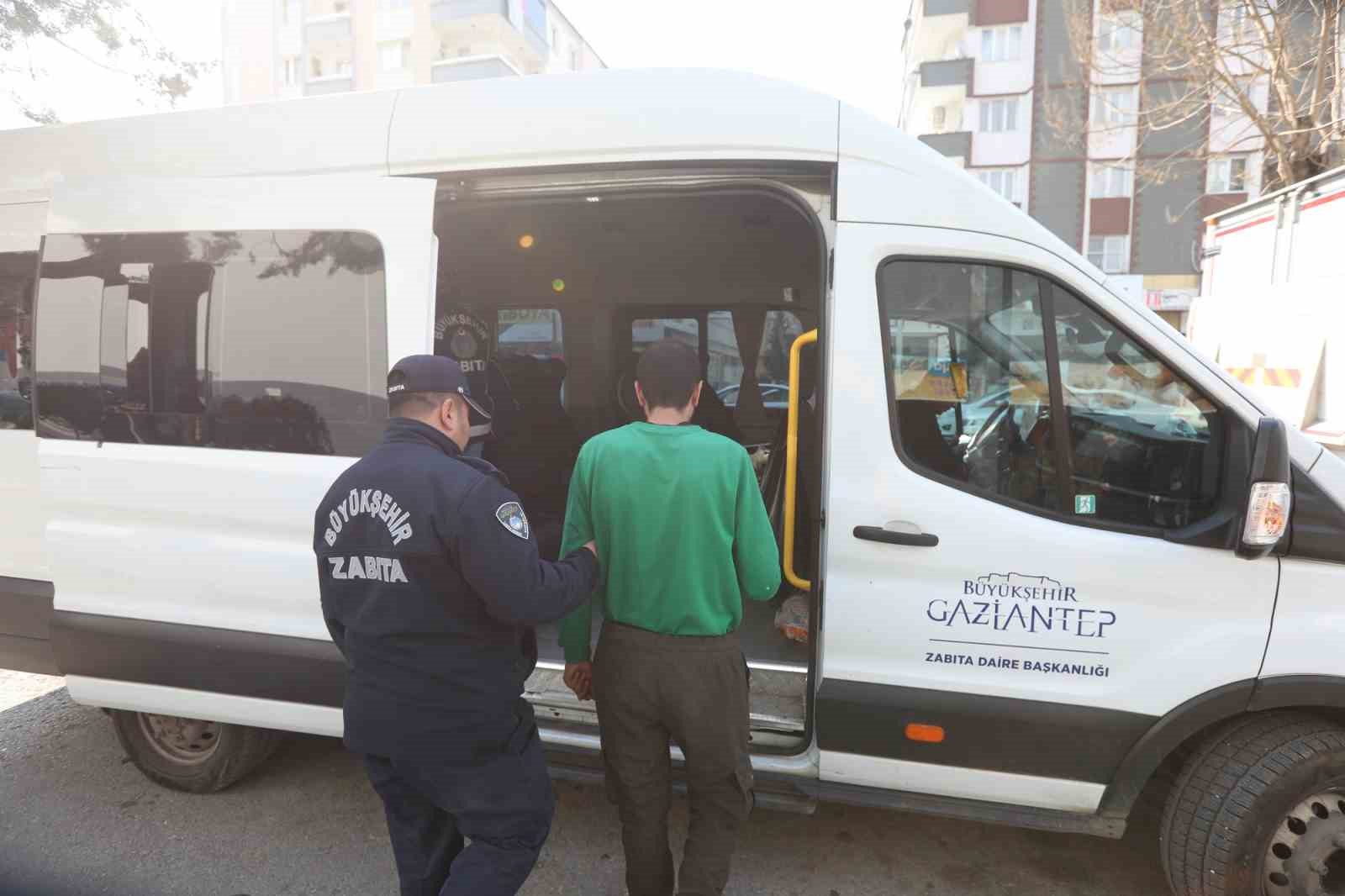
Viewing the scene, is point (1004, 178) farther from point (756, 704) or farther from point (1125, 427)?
point (756, 704)

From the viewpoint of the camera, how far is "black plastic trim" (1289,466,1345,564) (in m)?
2.17

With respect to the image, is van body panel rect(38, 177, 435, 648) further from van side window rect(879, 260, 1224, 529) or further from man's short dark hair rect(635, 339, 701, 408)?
van side window rect(879, 260, 1224, 529)

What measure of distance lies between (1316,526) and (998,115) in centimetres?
2842

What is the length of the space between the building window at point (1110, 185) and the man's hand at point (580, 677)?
27.8 metres

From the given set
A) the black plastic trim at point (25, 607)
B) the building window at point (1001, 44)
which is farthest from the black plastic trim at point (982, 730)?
the building window at point (1001, 44)

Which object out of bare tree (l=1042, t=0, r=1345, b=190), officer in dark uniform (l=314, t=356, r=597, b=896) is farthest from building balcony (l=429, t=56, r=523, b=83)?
officer in dark uniform (l=314, t=356, r=597, b=896)

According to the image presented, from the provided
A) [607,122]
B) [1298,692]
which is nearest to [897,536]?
[1298,692]

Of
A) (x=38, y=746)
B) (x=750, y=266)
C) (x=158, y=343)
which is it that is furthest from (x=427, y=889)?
(x=750, y=266)

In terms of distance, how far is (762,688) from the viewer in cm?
Answer: 311

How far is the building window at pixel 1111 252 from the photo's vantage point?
82.7 feet

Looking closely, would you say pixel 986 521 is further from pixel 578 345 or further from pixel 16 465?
pixel 578 345

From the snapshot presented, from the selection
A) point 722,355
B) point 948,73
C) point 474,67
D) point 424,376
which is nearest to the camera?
point 424,376

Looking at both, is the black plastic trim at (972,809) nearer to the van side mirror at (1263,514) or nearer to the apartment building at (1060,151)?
the van side mirror at (1263,514)

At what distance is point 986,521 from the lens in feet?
7.69
